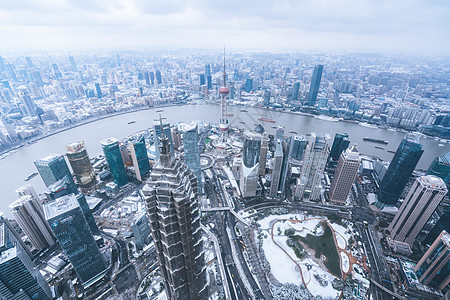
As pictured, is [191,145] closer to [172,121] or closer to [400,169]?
[400,169]

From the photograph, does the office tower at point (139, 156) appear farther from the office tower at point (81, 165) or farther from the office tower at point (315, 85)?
the office tower at point (315, 85)

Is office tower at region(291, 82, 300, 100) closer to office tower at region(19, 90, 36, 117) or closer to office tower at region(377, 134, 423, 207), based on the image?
office tower at region(377, 134, 423, 207)

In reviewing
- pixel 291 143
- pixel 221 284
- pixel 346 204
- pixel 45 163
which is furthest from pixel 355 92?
pixel 45 163

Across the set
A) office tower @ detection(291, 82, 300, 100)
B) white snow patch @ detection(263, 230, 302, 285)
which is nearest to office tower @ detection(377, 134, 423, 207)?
white snow patch @ detection(263, 230, 302, 285)

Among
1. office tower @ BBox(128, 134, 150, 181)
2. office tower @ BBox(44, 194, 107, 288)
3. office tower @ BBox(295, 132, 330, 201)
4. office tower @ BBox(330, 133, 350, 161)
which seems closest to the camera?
office tower @ BBox(44, 194, 107, 288)

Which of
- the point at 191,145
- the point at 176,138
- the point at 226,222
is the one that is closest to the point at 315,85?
the point at 176,138

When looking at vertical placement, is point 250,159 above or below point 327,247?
above
